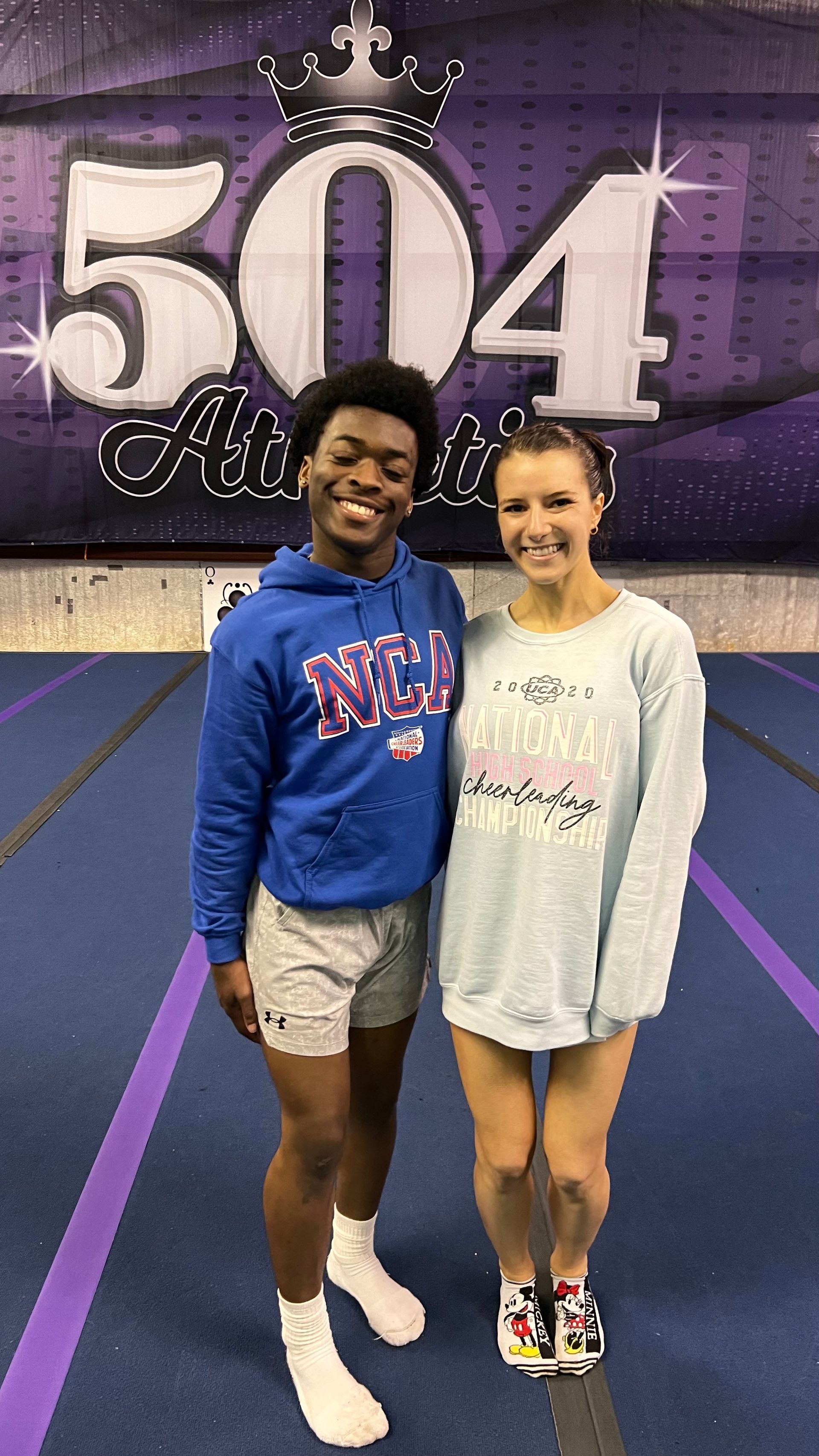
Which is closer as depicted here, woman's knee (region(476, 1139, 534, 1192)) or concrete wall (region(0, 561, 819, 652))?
woman's knee (region(476, 1139, 534, 1192))

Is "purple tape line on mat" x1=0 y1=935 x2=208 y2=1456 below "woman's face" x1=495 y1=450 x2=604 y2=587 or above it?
below

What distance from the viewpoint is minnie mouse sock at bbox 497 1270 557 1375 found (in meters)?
1.65

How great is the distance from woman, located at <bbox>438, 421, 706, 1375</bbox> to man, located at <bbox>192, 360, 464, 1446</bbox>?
0.10 meters

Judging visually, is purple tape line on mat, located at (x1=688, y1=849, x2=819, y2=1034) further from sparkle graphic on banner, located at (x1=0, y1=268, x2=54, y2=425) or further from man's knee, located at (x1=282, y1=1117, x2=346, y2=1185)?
sparkle graphic on banner, located at (x1=0, y1=268, x2=54, y2=425)

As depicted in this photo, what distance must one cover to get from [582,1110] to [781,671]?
5.65m

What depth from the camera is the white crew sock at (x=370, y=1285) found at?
1712 millimetres

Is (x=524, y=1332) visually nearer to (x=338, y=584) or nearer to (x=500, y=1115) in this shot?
(x=500, y=1115)

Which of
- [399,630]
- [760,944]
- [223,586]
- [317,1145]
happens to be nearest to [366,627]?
[399,630]

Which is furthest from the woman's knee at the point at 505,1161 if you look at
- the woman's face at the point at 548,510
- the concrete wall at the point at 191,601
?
the concrete wall at the point at 191,601

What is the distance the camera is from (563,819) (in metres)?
1.40

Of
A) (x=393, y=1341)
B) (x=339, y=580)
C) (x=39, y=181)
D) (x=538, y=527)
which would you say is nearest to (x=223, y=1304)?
(x=393, y=1341)

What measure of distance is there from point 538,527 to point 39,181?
254 inches

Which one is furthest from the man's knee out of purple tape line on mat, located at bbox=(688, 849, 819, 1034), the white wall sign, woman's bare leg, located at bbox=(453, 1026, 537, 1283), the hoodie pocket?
the white wall sign

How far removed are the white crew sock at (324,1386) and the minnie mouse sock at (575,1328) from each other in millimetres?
348
